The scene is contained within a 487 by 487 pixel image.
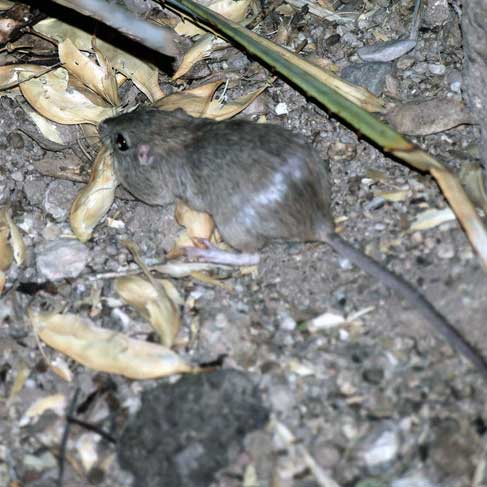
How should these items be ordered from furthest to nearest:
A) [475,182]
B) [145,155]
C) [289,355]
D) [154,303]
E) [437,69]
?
[437,69], [145,155], [475,182], [154,303], [289,355]

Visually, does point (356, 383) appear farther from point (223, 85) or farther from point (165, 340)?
point (223, 85)

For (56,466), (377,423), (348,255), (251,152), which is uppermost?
(251,152)

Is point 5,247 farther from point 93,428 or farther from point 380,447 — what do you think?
point 380,447

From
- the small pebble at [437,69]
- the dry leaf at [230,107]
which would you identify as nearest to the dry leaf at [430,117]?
Result: the small pebble at [437,69]

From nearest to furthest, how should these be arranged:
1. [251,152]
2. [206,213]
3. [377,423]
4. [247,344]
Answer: [377,423] → [247,344] → [251,152] → [206,213]

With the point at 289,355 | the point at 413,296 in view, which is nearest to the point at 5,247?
the point at 289,355

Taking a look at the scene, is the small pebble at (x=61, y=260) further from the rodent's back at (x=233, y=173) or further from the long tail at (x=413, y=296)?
the long tail at (x=413, y=296)

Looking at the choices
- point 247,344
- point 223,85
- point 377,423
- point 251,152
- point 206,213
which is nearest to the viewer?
point 377,423

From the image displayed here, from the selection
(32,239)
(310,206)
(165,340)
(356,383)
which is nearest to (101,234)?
(32,239)
